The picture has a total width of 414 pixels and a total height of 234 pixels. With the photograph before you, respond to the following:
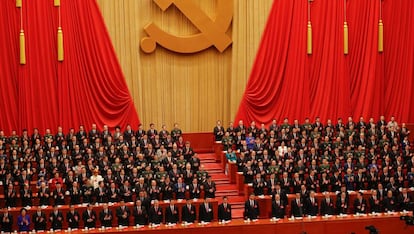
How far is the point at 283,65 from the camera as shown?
18750 mm

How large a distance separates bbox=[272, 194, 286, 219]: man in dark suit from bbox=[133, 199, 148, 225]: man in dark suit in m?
2.21

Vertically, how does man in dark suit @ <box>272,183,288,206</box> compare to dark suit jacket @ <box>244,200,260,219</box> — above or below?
above

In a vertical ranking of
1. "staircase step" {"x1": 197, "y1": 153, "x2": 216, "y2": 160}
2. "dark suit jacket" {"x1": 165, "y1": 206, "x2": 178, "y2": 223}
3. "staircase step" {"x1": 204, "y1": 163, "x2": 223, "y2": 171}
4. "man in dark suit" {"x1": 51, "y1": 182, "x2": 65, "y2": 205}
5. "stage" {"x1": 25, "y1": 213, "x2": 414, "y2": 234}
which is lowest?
"stage" {"x1": 25, "y1": 213, "x2": 414, "y2": 234}

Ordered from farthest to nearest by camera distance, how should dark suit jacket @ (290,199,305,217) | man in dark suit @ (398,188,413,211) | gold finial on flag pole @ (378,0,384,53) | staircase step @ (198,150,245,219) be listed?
gold finial on flag pole @ (378,0,384,53)
staircase step @ (198,150,245,219)
man in dark suit @ (398,188,413,211)
dark suit jacket @ (290,199,305,217)

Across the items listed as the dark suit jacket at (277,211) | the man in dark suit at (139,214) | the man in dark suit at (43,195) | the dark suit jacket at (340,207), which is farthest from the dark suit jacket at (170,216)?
the dark suit jacket at (340,207)

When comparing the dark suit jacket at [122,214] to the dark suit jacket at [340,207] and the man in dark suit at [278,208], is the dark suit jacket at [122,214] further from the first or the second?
the dark suit jacket at [340,207]

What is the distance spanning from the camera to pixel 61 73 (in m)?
17.9

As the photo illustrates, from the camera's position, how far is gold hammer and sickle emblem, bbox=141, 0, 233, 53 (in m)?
18.3

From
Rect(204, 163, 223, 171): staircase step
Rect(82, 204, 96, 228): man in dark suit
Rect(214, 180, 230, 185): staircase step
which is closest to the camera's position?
Rect(82, 204, 96, 228): man in dark suit

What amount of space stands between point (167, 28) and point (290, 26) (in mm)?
2712

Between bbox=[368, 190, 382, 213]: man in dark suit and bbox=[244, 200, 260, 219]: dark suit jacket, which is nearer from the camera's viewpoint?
bbox=[244, 200, 260, 219]: dark suit jacket

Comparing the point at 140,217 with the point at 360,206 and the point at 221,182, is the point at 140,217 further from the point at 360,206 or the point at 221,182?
the point at 360,206

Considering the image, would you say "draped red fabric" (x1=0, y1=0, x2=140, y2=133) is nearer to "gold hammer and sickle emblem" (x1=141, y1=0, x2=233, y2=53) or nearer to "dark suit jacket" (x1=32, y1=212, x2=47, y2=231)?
"gold hammer and sickle emblem" (x1=141, y1=0, x2=233, y2=53)

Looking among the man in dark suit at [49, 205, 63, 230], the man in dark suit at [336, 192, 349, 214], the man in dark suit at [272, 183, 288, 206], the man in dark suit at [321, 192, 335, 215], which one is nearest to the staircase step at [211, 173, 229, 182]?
the man in dark suit at [272, 183, 288, 206]
